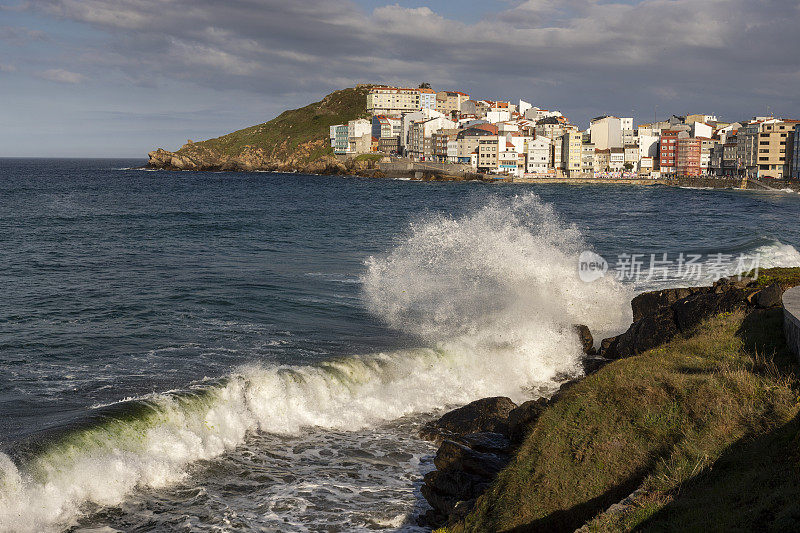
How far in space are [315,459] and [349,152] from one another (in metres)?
188

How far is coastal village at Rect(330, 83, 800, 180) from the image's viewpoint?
144 metres

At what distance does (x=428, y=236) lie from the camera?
141ft

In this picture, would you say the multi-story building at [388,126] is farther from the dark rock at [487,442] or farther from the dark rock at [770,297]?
the dark rock at [487,442]

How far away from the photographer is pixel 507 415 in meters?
15.1

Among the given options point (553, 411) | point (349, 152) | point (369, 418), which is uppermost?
point (349, 152)

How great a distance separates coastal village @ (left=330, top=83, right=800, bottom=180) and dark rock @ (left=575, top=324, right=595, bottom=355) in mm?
129696

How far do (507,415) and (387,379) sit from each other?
15.3ft

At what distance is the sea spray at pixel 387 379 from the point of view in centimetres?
1272

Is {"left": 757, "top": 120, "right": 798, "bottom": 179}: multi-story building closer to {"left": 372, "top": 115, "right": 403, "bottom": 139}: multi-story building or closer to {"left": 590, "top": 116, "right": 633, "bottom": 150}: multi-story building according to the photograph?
{"left": 590, "top": 116, "right": 633, "bottom": 150}: multi-story building

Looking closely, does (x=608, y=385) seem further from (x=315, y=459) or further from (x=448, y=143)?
(x=448, y=143)

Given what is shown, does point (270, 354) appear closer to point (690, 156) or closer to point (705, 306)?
point (705, 306)

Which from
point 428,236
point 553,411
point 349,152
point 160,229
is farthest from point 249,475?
point 349,152

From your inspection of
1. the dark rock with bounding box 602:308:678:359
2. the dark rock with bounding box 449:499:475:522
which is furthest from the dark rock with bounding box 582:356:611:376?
the dark rock with bounding box 449:499:475:522

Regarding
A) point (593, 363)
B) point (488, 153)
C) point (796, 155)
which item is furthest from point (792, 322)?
point (488, 153)
